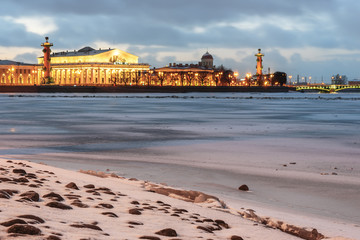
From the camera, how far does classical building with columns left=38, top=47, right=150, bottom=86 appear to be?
180 meters

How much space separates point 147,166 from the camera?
11.6m

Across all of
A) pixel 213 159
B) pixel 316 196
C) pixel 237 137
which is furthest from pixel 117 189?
pixel 237 137

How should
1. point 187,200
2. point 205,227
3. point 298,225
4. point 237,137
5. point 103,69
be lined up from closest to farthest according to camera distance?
point 205,227, point 298,225, point 187,200, point 237,137, point 103,69

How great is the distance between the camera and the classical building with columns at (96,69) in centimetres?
17962

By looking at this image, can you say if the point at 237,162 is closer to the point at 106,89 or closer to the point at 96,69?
the point at 106,89

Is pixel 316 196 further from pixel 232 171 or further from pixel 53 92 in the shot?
pixel 53 92

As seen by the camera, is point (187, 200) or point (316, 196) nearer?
point (187, 200)

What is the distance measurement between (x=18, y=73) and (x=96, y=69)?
96.1 feet

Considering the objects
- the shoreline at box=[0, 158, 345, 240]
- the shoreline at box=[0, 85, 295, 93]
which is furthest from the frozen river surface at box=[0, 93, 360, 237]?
the shoreline at box=[0, 85, 295, 93]

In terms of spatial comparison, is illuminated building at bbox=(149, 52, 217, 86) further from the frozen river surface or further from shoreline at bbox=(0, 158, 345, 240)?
shoreline at bbox=(0, 158, 345, 240)

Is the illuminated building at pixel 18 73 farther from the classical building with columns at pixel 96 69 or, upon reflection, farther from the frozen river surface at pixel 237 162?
the frozen river surface at pixel 237 162

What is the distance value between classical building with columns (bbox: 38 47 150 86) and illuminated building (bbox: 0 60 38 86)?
9.46 feet

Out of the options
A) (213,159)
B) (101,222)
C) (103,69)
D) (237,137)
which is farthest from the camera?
(103,69)

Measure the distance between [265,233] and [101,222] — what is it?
170 cm
